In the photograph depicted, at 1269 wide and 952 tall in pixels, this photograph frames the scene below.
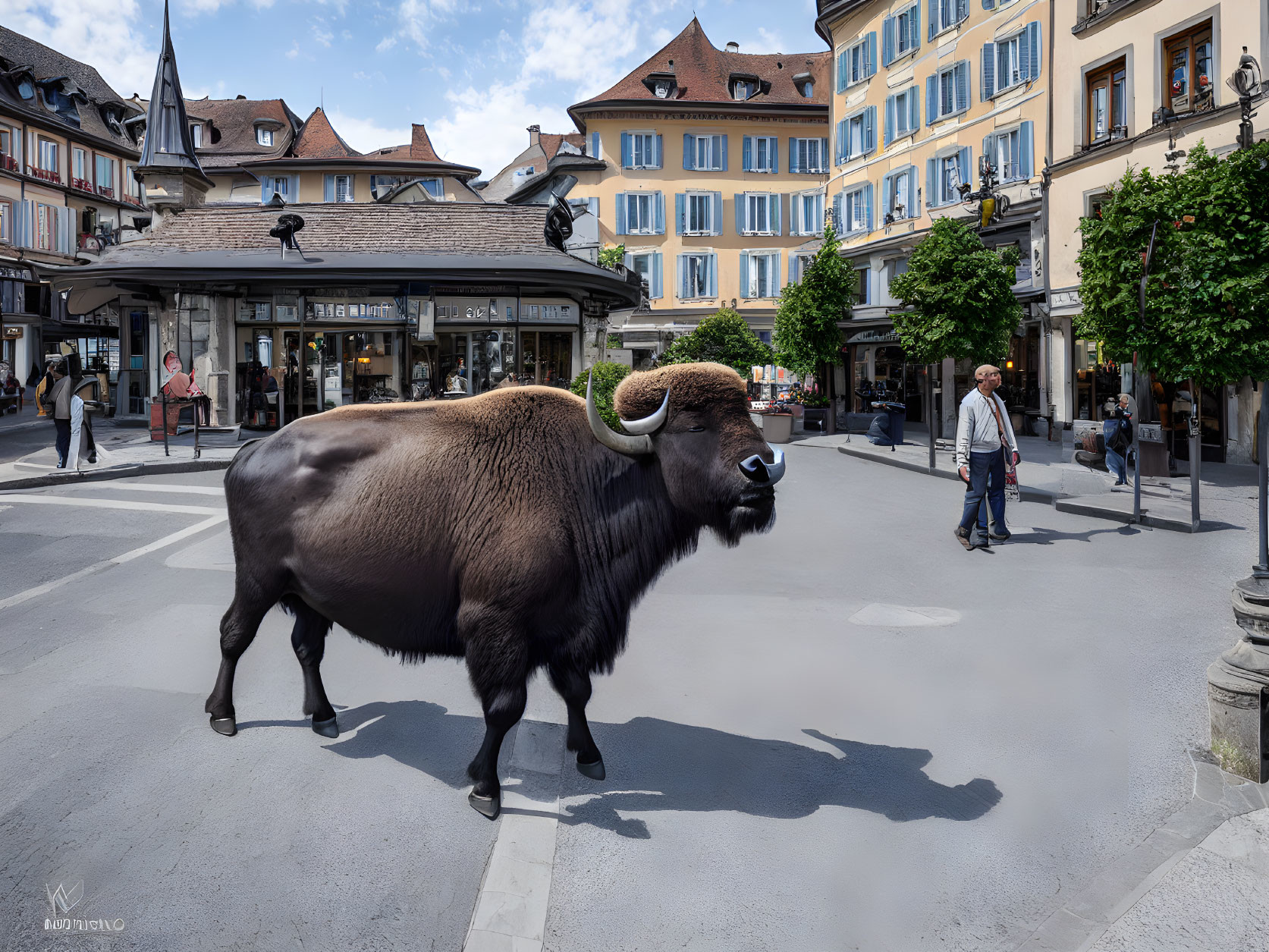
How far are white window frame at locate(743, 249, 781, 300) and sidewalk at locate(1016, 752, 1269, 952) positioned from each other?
41562 mm

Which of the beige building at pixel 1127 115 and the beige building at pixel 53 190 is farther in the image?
the beige building at pixel 53 190

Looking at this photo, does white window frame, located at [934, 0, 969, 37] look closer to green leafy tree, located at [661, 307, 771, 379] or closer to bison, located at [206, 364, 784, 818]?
green leafy tree, located at [661, 307, 771, 379]

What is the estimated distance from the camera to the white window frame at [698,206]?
43.8 metres

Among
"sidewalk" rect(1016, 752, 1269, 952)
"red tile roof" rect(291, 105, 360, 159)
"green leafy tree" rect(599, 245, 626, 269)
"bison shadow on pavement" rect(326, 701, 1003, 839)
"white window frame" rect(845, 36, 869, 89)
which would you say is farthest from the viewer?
"red tile roof" rect(291, 105, 360, 159)

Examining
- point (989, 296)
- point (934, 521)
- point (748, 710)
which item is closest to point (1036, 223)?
point (989, 296)

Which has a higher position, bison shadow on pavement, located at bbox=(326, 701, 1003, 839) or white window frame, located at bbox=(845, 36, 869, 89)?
white window frame, located at bbox=(845, 36, 869, 89)

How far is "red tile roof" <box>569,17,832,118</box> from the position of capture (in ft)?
145

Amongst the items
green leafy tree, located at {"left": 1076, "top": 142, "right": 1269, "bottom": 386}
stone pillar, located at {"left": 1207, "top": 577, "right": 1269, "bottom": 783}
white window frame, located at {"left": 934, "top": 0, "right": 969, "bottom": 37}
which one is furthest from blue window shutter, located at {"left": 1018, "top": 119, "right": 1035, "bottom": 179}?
stone pillar, located at {"left": 1207, "top": 577, "right": 1269, "bottom": 783}

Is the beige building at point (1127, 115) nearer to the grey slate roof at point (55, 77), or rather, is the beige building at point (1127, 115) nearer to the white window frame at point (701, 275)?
the white window frame at point (701, 275)

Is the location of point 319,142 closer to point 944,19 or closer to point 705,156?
point 705,156

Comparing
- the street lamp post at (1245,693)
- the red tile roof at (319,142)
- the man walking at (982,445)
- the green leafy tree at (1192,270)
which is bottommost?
the street lamp post at (1245,693)

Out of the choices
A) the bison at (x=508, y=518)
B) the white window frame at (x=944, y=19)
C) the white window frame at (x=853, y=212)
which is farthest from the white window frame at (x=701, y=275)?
the bison at (x=508, y=518)

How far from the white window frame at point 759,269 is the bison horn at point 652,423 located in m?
41.3

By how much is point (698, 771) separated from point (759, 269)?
137ft
